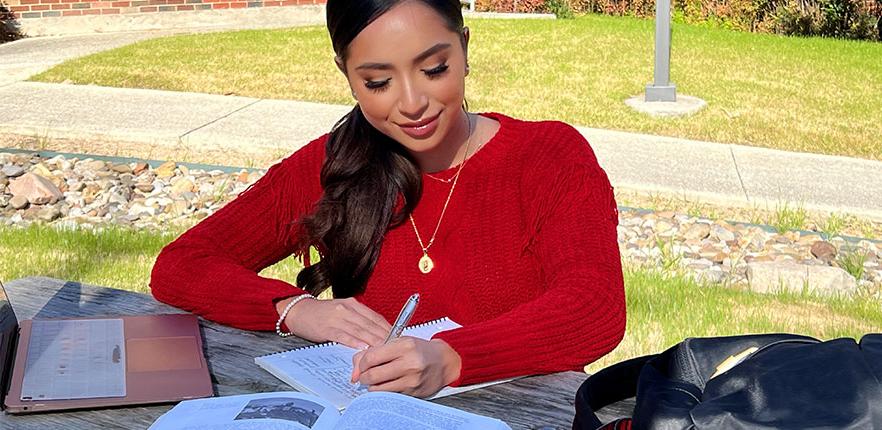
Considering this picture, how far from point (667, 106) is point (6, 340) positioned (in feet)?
23.5

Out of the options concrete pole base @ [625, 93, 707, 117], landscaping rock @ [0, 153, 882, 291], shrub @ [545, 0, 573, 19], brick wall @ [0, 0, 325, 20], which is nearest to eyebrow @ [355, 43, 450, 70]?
landscaping rock @ [0, 153, 882, 291]

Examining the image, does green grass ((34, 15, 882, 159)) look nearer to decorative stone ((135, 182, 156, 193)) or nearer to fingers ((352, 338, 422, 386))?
decorative stone ((135, 182, 156, 193))

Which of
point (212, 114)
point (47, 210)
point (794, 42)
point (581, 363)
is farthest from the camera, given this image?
point (794, 42)

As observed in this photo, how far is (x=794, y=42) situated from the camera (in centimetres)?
1280

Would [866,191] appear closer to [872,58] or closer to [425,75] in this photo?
[425,75]

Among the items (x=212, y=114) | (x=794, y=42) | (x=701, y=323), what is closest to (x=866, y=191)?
(x=701, y=323)

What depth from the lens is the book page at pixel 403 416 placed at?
1543mm

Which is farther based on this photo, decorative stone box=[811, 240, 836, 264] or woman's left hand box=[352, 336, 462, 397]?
decorative stone box=[811, 240, 836, 264]

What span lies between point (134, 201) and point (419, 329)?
14.5 feet

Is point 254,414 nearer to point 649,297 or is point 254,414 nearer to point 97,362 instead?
point 97,362

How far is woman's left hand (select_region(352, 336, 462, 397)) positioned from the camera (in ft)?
5.93

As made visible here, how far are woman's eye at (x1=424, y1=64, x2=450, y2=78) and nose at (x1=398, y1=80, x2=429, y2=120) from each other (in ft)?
0.11

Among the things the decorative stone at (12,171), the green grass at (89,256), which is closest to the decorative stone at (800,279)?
the green grass at (89,256)

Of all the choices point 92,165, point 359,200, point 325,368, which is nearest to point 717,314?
point 359,200
